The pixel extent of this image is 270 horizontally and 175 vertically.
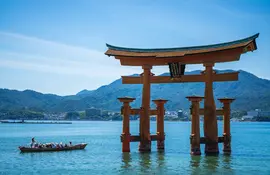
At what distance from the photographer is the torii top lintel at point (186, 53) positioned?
92.9 ft

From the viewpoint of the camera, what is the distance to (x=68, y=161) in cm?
3216

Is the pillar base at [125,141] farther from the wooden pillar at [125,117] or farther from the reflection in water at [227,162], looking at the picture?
the reflection in water at [227,162]

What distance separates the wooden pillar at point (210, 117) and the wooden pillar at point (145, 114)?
467 cm

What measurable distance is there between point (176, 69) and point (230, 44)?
15.1 ft

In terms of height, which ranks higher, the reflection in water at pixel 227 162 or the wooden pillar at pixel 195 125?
the wooden pillar at pixel 195 125

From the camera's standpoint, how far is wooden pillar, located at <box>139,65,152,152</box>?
104 ft

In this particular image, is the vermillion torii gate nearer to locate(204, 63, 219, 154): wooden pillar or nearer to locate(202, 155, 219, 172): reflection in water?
locate(204, 63, 219, 154): wooden pillar

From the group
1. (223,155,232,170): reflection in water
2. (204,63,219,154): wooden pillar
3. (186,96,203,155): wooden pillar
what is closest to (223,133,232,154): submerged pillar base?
(223,155,232,170): reflection in water

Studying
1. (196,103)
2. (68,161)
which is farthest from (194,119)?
(68,161)

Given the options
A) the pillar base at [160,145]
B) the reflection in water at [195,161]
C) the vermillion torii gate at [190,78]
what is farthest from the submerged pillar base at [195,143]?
the pillar base at [160,145]

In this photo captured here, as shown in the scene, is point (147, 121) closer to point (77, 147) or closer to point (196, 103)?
point (196, 103)

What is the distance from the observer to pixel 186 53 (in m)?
30.2

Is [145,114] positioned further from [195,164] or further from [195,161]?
[195,164]

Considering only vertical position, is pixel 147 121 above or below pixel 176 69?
below
